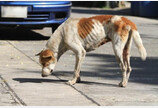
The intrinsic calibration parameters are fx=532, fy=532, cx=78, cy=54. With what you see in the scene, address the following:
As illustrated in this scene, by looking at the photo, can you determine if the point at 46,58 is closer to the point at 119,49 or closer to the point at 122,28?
the point at 119,49

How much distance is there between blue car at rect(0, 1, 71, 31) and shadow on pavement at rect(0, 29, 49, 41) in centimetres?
74

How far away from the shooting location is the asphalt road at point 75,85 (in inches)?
276

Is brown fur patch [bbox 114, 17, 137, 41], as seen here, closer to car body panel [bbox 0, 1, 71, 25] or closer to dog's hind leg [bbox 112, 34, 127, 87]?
dog's hind leg [bbox 112, 34, 127, 87]

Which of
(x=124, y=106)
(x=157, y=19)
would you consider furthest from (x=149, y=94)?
(x=157, y=19)

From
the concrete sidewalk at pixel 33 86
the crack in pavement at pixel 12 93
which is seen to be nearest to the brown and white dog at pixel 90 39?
the concrete sidewalk at pixel 33 86

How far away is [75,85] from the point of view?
805cm

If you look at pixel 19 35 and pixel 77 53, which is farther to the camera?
pixel 19 35

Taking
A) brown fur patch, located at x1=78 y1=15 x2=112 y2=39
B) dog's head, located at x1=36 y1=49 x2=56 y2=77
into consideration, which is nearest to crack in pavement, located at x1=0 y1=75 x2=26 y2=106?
dog's head, located at x1=36 y1=49 x2=56 y2=77

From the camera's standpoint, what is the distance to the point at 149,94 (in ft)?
24.4

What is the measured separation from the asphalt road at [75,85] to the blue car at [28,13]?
488 mm

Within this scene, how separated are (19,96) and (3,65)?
2.50m

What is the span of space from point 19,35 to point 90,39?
6.16 m

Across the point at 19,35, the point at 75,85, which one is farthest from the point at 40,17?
the point at 75,85

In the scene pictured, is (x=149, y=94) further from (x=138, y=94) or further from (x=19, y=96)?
(x=19, y=96)
